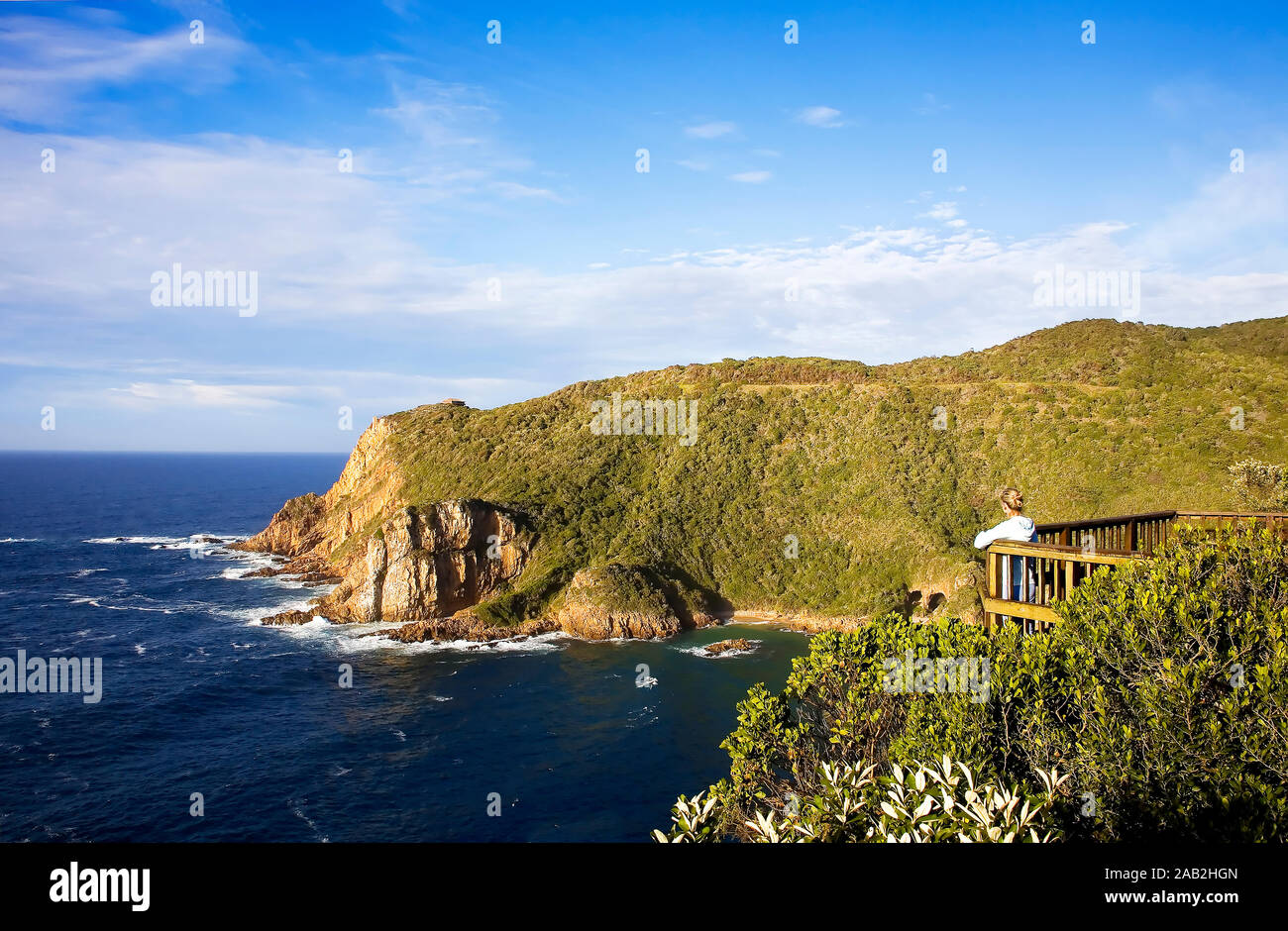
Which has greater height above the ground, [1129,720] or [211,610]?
[1129,720]

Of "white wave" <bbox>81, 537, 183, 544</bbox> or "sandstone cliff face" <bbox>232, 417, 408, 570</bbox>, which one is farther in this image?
"white wave" <bbox>81, 537, 183, 544</bbox>

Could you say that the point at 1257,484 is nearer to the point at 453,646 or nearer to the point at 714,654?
the point at 714,654

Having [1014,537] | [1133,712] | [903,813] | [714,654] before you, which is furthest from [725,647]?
[903,813]

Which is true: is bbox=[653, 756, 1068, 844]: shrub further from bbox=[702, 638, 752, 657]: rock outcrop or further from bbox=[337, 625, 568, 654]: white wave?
bbox=[337, 625, 568, 654]: white wave

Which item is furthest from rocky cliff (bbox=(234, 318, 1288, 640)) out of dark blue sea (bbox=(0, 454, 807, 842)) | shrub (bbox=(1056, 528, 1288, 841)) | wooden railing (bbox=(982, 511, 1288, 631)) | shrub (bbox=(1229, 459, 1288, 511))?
shrub (bbox=(1056, 528, 1288, 841))

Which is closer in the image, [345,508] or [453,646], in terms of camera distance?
[453,646]

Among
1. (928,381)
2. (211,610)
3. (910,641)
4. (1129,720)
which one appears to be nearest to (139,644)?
(211,610)
